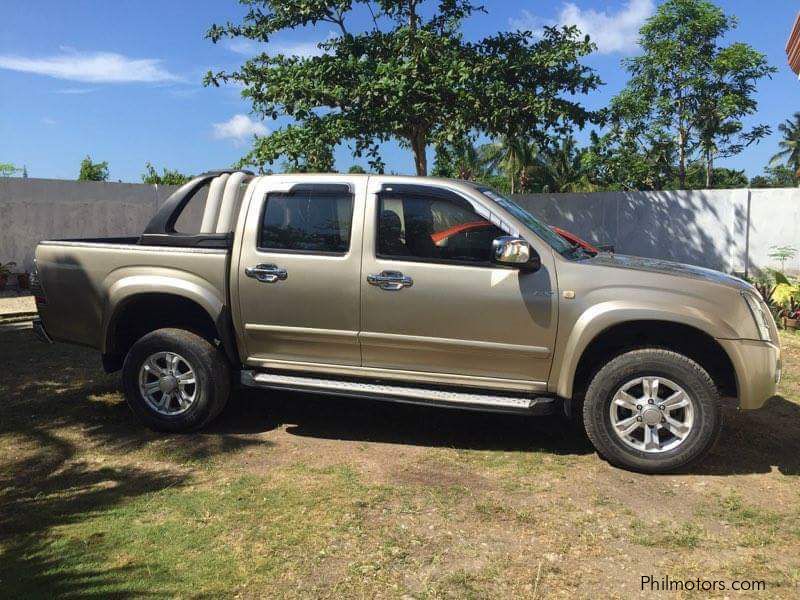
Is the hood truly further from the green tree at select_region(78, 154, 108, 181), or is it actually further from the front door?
the green tree at select_region(78, 154, 108, 181)

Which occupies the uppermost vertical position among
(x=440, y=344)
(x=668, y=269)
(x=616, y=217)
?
(x=616, y=217)

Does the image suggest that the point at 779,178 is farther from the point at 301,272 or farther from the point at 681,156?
the point at 301,272

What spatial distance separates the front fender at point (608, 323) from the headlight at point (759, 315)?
0.61 feet

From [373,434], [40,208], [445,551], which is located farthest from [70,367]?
[40,208]

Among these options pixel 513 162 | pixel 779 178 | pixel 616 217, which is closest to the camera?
pixel 616 217

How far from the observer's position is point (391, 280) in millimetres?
4793

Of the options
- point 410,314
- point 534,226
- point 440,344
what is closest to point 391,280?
point 410,314

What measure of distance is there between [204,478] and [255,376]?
93 cm

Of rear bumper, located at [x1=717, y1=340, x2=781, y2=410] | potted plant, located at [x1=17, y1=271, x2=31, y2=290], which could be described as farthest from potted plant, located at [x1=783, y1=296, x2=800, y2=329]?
potted plant, located at [x1=17, y1=271, x2=31, y2=290]

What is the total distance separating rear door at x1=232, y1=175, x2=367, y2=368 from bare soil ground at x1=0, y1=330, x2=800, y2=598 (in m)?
0.75

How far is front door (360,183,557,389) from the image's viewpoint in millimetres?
4613

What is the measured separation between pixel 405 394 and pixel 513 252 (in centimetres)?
123

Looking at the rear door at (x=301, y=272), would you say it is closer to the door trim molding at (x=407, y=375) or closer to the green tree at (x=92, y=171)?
the door trim molding at (x=407, y=375)

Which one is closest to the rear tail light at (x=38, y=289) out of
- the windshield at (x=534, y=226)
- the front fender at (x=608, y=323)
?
the windshield at (x=534, y=226)
